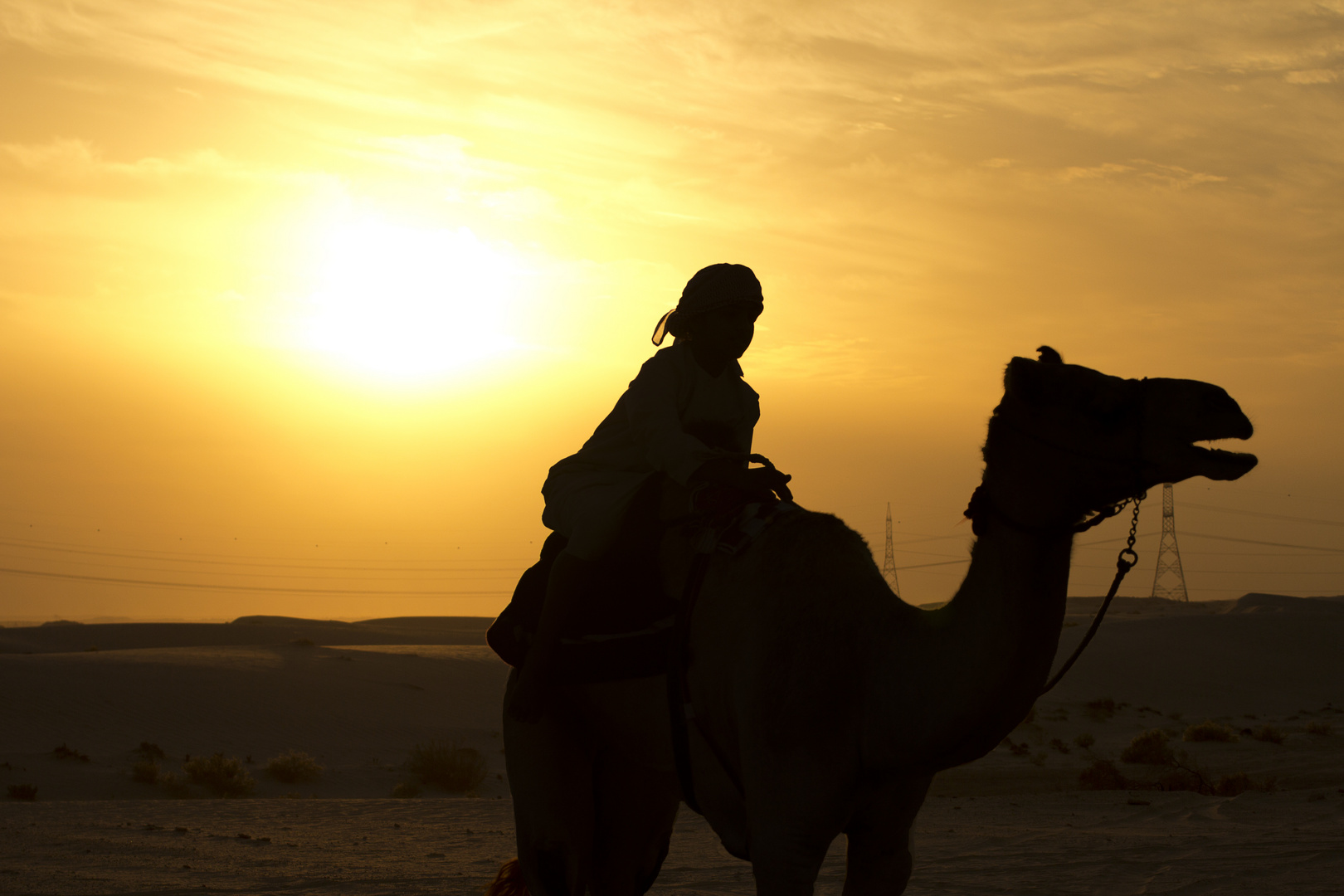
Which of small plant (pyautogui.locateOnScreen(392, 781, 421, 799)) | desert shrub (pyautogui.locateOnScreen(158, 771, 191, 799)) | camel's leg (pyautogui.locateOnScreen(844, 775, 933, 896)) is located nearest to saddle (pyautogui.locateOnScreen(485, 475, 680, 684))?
camel's leg (pyautogui.locateOnScreen(844, 775, 933, 896))

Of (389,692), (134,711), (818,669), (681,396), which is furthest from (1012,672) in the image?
(389,692)

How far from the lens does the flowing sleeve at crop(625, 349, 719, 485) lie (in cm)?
418

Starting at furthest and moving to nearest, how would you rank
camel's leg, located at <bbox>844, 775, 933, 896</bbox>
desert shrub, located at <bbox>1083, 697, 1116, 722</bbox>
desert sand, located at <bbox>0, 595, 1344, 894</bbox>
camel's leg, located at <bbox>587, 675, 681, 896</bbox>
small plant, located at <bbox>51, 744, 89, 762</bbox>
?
desert shrub, located at <bbox>1083, 697, 1116, 722</bbox> < small plant, located at <bbox>51, 744, 89, 762</bbox> < desert sand, located at <bbox>0, 595, 1344, 894</bbox> < camel's leg, located at <bbox>587, 675, 681, 896</bbox> < camel's leg, located at <bbox>844, 775, 933, 896</bbox>

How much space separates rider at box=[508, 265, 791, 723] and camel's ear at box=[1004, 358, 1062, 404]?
3.55ft

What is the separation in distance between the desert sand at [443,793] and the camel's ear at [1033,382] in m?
7.76

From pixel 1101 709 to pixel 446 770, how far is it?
23.6 metres

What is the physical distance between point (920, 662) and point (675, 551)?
1139 mm

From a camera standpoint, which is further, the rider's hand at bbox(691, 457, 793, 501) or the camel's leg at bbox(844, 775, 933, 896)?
the rider's hand at bbox(691, 457, 793, 501)

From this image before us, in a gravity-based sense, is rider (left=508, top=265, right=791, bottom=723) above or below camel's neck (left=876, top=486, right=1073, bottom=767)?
above

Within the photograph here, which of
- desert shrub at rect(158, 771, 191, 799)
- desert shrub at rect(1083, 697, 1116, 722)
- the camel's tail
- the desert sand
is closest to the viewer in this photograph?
the camel's tail

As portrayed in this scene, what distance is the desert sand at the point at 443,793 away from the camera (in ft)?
36.1

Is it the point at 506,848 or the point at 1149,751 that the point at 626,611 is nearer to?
the point at 506,848


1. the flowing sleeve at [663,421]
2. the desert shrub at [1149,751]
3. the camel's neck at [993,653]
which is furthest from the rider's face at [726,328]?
the desert shrub at [1149,751]

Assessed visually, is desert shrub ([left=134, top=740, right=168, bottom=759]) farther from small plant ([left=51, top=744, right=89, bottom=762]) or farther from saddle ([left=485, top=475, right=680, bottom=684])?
saddle ([left=485, top=475, right=680, bottom=684])
